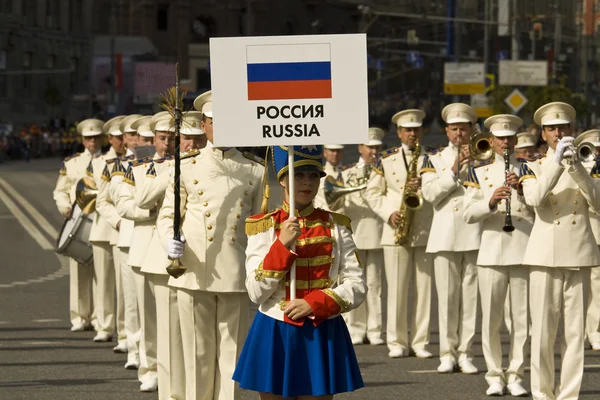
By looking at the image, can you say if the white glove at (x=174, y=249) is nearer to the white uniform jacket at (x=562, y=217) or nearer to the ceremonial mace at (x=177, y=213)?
the ceremonial mace at (x=177, y=213)

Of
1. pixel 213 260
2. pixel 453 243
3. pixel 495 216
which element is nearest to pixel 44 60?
pixel 453 243

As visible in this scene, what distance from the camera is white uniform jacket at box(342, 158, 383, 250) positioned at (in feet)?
52.5

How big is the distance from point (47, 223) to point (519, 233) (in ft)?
66.6

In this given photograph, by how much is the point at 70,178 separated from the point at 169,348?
6.34 m

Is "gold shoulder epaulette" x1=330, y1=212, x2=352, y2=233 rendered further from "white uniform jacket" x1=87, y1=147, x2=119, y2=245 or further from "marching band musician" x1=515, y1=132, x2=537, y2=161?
"white uniform jacket" x1=87, y1=147, x2=119, y2=245

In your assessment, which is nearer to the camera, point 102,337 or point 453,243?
point 453,243

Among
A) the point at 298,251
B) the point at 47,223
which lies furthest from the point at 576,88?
the point at 298,251

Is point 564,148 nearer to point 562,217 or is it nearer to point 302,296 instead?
point 562,217

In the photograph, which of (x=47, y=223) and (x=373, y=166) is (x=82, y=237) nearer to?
(x=373, y=166)

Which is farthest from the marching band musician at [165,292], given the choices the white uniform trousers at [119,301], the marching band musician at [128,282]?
the white uniform trousers at [119,301]

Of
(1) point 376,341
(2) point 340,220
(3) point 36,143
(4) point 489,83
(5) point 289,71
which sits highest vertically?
(4) point 489,83

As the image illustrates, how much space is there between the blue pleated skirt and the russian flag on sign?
3.71 feet

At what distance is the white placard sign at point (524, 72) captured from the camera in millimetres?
56344

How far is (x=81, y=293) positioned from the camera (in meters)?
16.7
